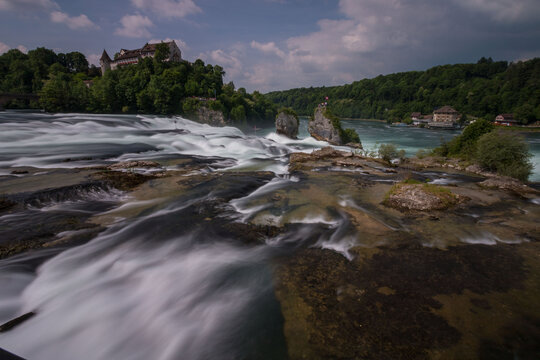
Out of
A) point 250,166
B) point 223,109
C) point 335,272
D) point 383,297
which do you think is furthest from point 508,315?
point 223,109

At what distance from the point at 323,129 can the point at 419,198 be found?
42950mm

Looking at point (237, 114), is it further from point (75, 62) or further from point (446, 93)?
point (446, 93)

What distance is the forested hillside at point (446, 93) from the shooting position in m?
87.1

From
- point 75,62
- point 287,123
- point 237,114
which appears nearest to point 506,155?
point 287,123

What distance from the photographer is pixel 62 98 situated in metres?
53.2

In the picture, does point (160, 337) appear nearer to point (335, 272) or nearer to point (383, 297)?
point (335, 272)

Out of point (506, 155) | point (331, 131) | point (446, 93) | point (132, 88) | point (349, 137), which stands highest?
point (446, 93)

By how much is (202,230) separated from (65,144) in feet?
79.4

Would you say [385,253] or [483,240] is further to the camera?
[483,240]

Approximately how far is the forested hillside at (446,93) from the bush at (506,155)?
77851mm

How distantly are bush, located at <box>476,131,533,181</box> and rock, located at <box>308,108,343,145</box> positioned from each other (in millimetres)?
27125

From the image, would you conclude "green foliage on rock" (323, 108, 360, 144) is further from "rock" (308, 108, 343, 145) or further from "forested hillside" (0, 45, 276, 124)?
"forested hillside" (0, 45, 276, 124)

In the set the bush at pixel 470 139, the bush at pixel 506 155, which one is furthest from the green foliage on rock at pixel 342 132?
the bush at pixel 506 155

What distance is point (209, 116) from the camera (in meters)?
65.9
